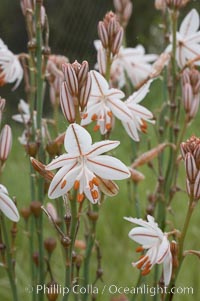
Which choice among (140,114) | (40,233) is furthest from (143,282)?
(140,114)

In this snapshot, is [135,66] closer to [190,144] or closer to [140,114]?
[140,114]

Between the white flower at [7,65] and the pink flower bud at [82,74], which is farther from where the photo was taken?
Answer: the white flower at [7,65]

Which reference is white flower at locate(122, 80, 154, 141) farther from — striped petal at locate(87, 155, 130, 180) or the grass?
the grass

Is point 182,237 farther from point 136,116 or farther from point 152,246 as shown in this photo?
point 136,116

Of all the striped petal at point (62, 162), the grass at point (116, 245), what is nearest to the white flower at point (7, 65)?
the grass at point (116, 245)

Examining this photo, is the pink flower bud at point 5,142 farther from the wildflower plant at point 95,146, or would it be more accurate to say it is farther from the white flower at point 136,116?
the white flower at point 136,116

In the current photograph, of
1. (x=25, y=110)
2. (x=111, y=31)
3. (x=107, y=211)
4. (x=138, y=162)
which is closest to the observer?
(x=111, y=31)
